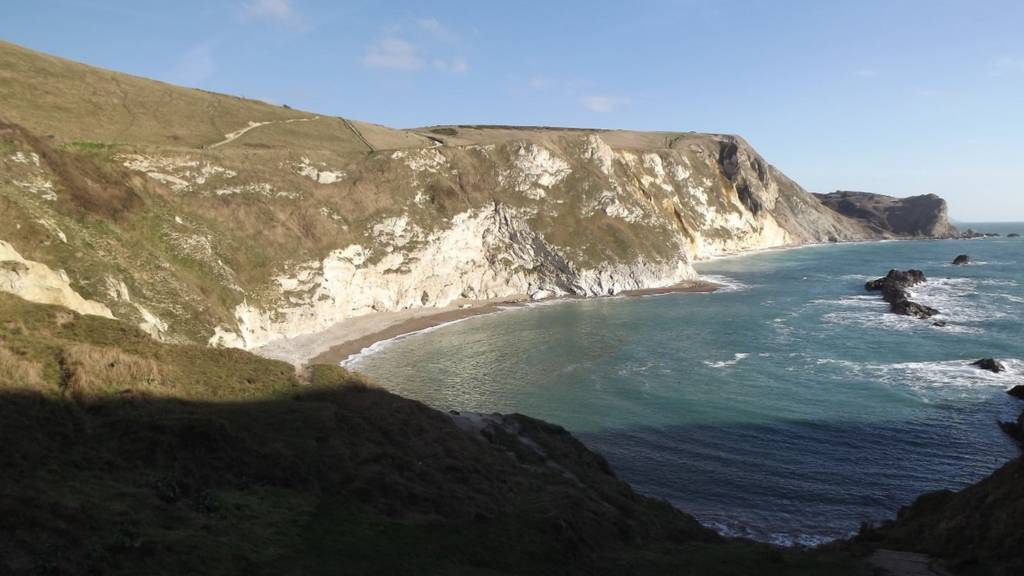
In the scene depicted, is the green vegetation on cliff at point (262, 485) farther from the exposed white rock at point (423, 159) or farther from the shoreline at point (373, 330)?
the exposed white rock at point (423, 159)

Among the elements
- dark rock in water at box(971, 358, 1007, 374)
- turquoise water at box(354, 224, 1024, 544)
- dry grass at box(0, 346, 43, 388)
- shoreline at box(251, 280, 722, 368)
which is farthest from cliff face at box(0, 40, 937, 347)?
dark rock in water at box(971, 358, 1007, 374)

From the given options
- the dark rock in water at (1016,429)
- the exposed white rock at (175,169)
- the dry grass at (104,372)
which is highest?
the exposed white rock at (175,169)

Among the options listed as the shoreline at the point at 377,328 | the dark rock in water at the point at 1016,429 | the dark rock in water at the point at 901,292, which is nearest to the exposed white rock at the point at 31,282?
the shoreline at the point at 377,328

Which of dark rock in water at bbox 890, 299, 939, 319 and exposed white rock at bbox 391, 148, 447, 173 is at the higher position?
exposed white rock at bbox 391, 148, 447, 173

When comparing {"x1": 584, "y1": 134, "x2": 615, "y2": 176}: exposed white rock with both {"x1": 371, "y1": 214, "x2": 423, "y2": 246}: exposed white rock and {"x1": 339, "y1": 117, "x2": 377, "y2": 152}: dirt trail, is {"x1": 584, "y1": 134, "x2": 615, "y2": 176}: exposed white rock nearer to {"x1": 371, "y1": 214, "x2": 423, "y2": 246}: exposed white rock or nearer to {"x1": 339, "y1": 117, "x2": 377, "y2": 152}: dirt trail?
{"x1": 339, "y1": 117, "x2": 377, "y2": 152}: dirt trail

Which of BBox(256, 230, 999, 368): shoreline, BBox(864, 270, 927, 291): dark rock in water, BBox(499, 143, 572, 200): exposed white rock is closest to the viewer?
BBox(256, 230, 999, 368): shoreline

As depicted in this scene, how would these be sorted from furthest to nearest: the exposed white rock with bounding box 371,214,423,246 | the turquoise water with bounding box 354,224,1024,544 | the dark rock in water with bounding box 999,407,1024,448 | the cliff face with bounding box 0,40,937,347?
the exposed white rock with bounding box 371,214,423,246 → the cliff face with bounding box 0,40,937,347 → the dark rock in water with bounding box 999,407,1024,448 → the turquoise water with bounding box 354,224,1024,544

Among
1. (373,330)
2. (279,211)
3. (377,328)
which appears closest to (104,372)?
(373,330)

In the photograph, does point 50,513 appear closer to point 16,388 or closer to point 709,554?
point 16,388
